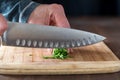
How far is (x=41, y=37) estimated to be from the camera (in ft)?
2.71

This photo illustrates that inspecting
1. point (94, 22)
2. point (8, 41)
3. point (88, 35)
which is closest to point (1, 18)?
point (8, 41)

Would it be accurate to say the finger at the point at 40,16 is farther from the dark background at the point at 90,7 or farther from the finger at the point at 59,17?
the dark background at the point at 90,7

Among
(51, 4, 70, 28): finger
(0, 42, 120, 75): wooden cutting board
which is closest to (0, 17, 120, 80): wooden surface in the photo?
(0, 42, 120, 75): wooden cutting board

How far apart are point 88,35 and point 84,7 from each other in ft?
2.00

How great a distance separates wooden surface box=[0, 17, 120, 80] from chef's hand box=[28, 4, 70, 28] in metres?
0.18

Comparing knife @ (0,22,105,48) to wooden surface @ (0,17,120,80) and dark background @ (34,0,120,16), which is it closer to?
wooden surface @ (0,17,120,80)

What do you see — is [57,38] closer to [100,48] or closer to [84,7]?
[100,48]

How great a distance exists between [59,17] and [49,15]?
5cm

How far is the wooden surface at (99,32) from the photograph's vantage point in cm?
76

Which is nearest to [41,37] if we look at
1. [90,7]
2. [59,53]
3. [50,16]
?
[59,53]

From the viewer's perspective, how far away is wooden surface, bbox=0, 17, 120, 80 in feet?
2.49

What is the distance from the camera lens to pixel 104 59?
0.85 metres

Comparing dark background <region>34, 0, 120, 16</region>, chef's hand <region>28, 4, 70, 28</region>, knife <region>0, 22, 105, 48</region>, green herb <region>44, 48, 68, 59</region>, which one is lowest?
dark background <region>34, 0, 120, 16</region>

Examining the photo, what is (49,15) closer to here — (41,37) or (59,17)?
(59,17)
